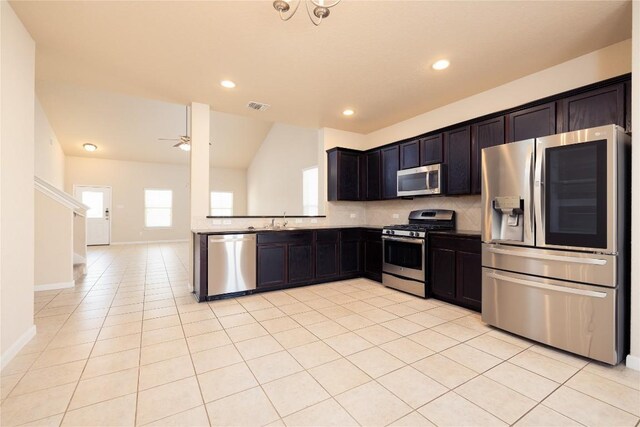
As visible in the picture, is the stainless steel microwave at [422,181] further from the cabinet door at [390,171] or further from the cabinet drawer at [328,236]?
the cabinet drawer at [328,236]

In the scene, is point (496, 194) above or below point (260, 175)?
below

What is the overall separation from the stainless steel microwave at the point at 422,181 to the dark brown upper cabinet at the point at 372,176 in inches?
21.4

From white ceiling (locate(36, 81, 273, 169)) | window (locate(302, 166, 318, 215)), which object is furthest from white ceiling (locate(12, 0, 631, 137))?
white ceiling (locate(36, 81, 273, 169))

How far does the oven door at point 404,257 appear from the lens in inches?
148

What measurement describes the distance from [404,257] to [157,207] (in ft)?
31.2

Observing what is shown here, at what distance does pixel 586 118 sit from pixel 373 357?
2.84m

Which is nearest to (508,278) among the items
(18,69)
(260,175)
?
(18,69)

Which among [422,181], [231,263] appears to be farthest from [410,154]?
[231,263]

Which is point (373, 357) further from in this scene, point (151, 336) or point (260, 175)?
point (260, 175)

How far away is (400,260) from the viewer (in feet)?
13.3

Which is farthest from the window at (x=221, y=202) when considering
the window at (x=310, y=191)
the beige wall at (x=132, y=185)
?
the window at (x=310, y=191)

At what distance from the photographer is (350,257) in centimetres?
478

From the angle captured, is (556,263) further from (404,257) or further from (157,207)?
(157,207)

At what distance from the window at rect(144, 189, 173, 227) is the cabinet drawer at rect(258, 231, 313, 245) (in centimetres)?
813
